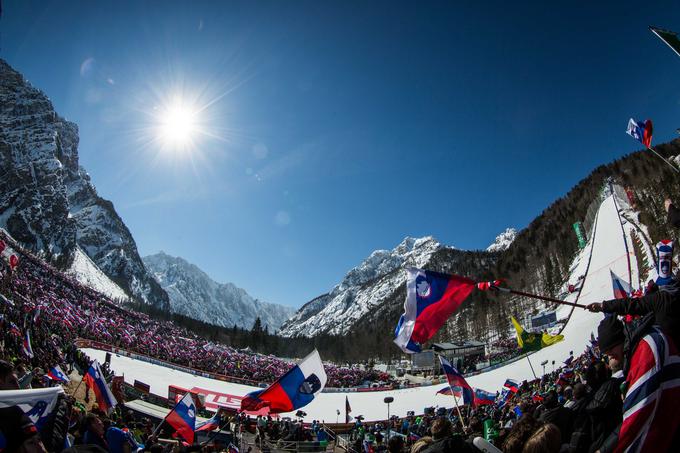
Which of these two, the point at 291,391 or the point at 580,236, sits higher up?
the point at 580,236

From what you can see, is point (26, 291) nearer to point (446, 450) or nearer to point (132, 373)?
point (132, 373)

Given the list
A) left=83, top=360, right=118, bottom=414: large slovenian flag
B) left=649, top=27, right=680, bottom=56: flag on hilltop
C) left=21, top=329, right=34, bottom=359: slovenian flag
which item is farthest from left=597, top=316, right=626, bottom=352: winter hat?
left=21, top=329, right=34, bottom=359: slovenian flag

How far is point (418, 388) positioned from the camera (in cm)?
3809

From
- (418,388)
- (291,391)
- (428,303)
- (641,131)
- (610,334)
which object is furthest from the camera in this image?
(418,388)

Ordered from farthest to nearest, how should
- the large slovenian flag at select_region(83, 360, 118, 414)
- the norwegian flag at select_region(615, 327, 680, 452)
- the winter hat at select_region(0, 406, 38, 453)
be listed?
the large slovenian flag at select_region(83, 360, 118, 414) → the winter hat at select_region(0, 406, 38, 453) → the norwegian flag at select_region(615, 327, 680, 452)

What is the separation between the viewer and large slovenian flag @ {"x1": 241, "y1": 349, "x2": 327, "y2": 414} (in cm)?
768

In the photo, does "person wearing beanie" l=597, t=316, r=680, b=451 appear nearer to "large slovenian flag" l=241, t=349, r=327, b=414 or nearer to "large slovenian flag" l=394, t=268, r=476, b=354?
"large slovenian flag" l=394, t=268, r=476, b=354

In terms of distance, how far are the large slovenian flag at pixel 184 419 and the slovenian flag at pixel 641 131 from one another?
1511 cm

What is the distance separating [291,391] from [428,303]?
3784 millimetres

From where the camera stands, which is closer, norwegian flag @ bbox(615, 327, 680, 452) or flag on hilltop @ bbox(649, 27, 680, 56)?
norwegian flag @ bbox(615, 327, 680, 452)

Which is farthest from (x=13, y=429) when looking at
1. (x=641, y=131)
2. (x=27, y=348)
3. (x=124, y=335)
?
(x=124, y=335)

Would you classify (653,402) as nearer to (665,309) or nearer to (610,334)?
(610,334)

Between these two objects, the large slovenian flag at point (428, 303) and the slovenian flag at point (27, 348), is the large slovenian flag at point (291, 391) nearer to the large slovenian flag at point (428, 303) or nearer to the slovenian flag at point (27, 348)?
the large slovenian flag at point (428, 303)

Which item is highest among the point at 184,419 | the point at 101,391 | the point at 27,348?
the point at 27,348
